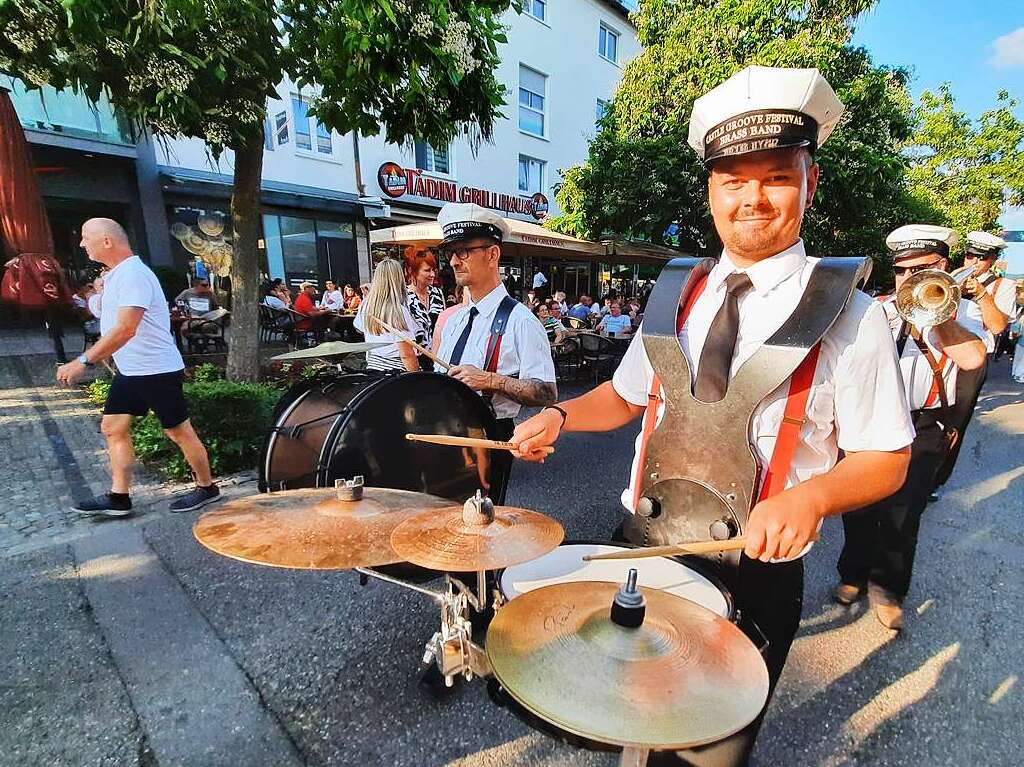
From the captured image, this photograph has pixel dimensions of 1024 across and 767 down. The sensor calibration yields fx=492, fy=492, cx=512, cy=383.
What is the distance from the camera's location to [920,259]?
2703 mm

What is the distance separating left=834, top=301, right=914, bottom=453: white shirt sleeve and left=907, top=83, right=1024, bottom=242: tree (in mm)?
21749

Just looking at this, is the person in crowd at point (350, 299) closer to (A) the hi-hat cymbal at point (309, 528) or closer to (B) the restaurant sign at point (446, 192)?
(B) the restaurant sign at point (446, 192)

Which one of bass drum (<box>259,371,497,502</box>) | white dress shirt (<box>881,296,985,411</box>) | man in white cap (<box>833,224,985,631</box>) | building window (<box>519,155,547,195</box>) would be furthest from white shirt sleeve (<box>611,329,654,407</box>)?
building window (<box>519,155,547,195</box>)

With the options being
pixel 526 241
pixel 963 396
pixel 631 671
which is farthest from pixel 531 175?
pixel 631 671

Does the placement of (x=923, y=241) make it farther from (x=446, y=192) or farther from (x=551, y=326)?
(x=446, y=192)

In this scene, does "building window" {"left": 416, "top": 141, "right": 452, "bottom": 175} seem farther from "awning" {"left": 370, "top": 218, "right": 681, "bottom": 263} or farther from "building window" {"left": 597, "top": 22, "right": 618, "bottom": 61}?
"building window" {"left": 597, "top": 22, "right": 618, "bottom": 61}

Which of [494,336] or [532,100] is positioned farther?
[532,100]

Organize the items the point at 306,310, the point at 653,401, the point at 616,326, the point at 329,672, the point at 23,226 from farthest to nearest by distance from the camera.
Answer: the point at 306,310, the point at 616,326, the point at 23,226, the point at 329,672, the point at 653,401

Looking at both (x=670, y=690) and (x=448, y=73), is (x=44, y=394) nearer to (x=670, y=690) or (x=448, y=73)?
(x=448, y=73)

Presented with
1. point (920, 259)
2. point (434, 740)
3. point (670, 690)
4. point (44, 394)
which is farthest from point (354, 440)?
point (44, 394)

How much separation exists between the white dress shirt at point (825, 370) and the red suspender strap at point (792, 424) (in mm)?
23

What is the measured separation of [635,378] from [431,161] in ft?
54.7

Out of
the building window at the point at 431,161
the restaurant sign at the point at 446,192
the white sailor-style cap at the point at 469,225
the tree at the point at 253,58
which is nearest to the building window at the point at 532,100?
the restaurant sign at the point at 446,192

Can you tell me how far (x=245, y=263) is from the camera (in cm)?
514
